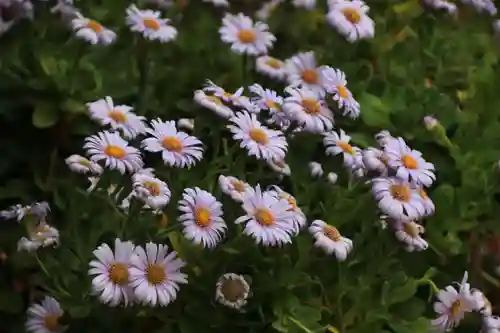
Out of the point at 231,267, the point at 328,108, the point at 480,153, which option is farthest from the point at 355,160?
the point at 480,153

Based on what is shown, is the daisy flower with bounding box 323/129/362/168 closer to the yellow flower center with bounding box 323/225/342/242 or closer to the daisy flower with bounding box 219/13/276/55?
the yellow flower center with bounding box 323/225/342/242

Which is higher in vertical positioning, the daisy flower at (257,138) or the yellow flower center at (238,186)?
the daisy flower at (257,138)

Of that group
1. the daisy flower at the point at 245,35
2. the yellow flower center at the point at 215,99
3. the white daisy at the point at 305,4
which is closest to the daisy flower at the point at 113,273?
the yellow flower center at the point at 215,99

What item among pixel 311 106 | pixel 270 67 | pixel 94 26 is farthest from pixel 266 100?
pixel 94 26

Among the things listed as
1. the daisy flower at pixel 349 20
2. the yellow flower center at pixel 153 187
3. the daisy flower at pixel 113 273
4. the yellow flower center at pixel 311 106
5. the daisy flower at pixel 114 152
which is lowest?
the daisy flower at pixel 113 273

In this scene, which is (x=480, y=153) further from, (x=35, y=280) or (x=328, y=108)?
(x=35, y=280)

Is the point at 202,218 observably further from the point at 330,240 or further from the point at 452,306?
the point at 452,306

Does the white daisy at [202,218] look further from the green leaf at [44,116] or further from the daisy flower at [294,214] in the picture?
the green leaf at [44,116]
